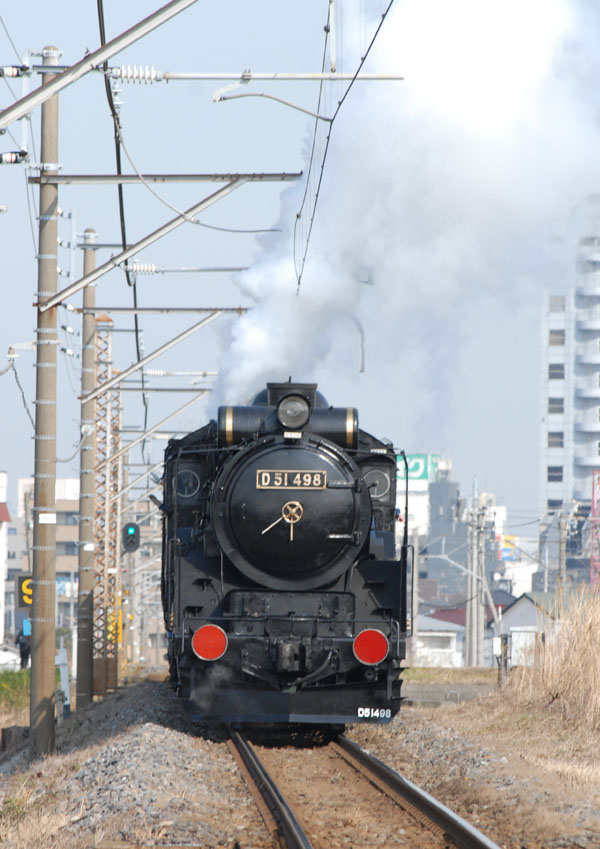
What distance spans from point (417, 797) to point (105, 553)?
1999cm

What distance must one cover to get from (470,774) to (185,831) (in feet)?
9.73

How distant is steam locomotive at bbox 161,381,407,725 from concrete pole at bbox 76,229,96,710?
351 inches

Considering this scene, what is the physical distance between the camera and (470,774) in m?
9.73

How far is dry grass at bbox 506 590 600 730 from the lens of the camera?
13.8 m

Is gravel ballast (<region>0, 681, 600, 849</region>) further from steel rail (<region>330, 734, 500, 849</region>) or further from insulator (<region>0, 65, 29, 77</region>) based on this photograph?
insulator (<region>0, 65, 29, 77</region>)

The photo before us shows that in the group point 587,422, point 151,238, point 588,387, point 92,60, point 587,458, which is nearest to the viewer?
point 92,60

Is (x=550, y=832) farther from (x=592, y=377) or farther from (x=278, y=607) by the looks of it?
(x=592, y=377)

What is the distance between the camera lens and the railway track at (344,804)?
7.67m

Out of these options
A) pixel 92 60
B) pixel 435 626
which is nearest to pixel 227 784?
pixel 92 60

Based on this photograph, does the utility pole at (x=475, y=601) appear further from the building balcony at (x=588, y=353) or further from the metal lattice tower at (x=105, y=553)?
the building balcony at (x=588, y=353)

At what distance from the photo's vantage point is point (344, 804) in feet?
29.8

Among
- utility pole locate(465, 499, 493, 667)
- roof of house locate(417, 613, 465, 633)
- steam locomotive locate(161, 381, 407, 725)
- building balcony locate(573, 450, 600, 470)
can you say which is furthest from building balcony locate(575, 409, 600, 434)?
steam locomotive locate(161, 381, 407, 725)

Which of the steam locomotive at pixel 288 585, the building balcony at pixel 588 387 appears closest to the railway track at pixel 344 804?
the steam locomotive at pixel 288 585

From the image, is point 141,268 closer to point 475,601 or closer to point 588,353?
point 475,601
